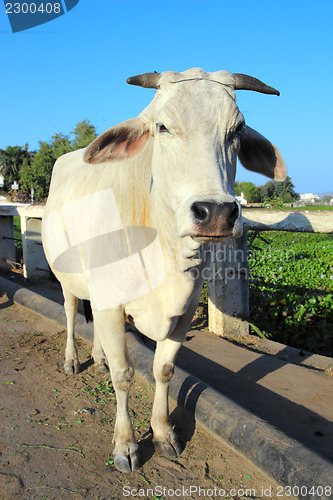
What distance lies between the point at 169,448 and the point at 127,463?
291 mm

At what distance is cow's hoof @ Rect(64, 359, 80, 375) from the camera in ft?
12.5

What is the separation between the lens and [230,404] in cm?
272

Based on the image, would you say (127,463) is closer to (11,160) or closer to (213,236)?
(213,236)

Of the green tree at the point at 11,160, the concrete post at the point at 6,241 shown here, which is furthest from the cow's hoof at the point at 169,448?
the green tree at the point at 11,160

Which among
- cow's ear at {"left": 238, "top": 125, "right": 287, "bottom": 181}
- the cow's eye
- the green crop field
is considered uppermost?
the cow's eye

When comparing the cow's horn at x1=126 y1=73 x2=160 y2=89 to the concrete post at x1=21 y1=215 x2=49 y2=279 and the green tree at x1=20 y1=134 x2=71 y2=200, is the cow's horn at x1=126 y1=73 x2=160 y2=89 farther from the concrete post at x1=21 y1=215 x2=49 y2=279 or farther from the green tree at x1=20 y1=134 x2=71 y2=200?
the green tree at x1=20 y1=134 x2=71 y2=200

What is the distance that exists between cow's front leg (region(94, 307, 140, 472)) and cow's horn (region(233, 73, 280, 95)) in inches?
58.0

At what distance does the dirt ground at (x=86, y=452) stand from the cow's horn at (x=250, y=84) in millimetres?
2126

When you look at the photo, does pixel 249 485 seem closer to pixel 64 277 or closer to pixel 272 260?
pixel 64 277

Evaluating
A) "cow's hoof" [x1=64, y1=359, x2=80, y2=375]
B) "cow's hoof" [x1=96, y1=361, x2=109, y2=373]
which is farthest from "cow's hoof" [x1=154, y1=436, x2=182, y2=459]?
"cow's hoof" [x1=64, y1=359, x2=80, y2=375]

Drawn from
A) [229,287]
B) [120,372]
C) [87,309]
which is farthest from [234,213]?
[229,287]

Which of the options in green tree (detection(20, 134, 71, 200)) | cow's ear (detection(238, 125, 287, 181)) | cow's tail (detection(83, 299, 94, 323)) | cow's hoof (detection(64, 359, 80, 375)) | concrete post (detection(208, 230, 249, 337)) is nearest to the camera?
cow's ear (detection(238, 125, 287, 181))

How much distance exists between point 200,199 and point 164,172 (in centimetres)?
44

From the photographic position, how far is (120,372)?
2.69 meters
